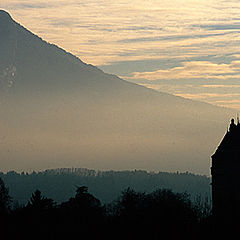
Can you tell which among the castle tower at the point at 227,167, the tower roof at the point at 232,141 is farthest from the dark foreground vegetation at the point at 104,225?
the tower roof at the point at 232,141

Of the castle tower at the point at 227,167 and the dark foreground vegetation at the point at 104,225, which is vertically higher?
the castle tower at the point at 227,167

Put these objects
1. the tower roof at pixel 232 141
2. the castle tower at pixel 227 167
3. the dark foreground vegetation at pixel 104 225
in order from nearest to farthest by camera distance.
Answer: the dark foreground vegetation at pixel 104 225 < the castle tower at pixel 227 167 < the tower roof at pixel 232 141

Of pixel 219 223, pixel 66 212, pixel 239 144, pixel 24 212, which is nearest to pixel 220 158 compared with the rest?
pixel 239 144

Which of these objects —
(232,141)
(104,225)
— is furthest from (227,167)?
(104,225)

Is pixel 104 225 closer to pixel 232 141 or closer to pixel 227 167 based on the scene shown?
pixel 227 167

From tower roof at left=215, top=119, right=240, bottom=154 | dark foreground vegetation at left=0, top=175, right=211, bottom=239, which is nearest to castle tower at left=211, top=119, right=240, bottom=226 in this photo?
tower roof at left=215, top=119, right=240, bottom=154

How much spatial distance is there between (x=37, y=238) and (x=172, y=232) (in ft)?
37.3

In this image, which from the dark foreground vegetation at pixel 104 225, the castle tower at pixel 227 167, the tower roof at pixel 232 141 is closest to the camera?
the dark foreground vegetation at pixel 104 225

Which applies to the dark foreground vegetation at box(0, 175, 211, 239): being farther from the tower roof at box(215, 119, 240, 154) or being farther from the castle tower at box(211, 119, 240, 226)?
the tower roof at box(215, 119, 240, 154)

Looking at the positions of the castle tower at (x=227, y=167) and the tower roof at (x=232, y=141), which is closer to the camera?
the castle tower at (x=227, y=167)

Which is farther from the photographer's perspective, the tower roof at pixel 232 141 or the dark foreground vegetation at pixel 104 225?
the tower roof at pixel 232 141

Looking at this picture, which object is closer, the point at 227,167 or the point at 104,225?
the point at 104,225

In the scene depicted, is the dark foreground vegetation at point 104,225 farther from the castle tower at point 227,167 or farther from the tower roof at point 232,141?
→ the tower roof at point 232,141

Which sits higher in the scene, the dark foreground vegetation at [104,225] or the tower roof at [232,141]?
the tower roof at [232,141]
